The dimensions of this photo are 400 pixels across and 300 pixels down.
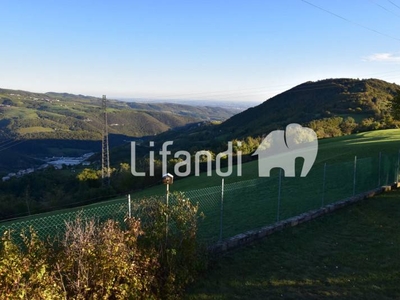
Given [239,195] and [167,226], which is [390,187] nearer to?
[239,195]

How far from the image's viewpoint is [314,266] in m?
6.84

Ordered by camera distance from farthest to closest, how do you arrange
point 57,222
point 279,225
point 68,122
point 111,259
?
point 68,122
point 279,225
point 57,222
point 111,259

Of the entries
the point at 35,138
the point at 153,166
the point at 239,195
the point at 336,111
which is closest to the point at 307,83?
the point at 336,111

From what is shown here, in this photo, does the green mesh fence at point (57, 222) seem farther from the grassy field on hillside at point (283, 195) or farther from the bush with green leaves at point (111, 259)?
the grassy field on hillside at point (283, 195)

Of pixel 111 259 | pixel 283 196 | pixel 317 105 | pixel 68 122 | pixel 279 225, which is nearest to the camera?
pixel 111 259

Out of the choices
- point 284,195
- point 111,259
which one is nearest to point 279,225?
point 111,259

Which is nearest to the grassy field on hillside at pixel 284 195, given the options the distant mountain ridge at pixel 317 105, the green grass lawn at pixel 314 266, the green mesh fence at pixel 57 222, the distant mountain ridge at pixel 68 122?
the green grass lawn at pixel 314 266

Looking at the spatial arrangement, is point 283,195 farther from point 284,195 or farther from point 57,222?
point 57,222

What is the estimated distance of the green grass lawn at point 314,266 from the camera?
5.76m

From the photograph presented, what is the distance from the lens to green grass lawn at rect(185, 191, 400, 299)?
576cm

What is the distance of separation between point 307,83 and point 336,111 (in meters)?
47.6

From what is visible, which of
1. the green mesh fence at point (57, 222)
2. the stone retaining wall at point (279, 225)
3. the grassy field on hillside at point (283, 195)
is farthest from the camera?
the grassy field on hillside at point (283, 195)

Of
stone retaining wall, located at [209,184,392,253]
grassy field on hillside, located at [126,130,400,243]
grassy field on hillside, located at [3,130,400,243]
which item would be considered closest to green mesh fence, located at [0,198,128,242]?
grassy field on hillside, located at [3,130,400,243]

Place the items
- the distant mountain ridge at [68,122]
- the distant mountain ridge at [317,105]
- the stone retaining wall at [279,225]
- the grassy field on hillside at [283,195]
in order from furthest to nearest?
the distant mountain ridge at [68,122] → the distant mountain ridge at [317,105] → the grassy field on hillside at [283,195] → the stone retaining wall at [279,225]
